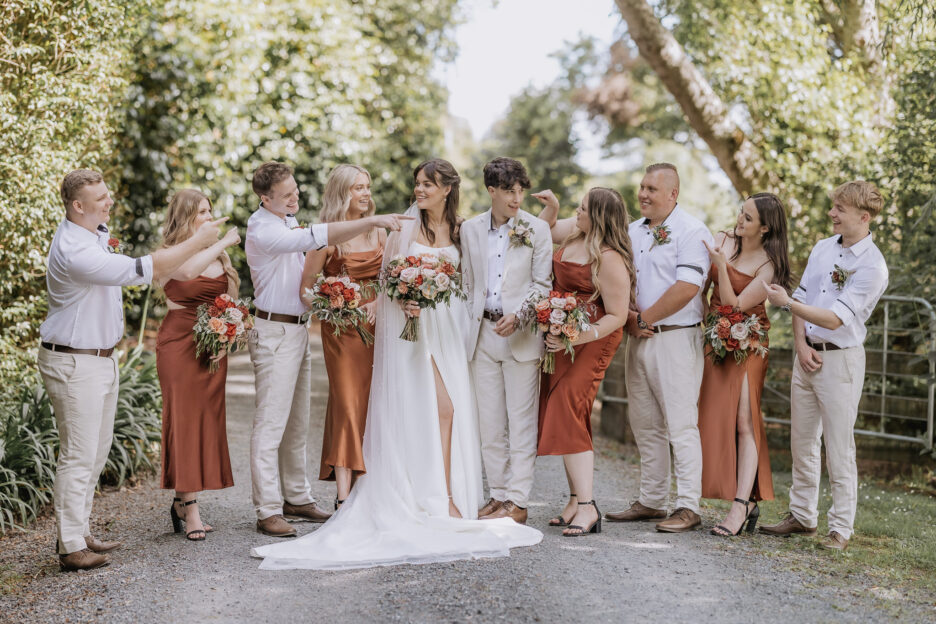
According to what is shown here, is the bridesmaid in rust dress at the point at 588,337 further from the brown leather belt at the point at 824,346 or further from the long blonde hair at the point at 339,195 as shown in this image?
the long blonde hair at the point at 339,195

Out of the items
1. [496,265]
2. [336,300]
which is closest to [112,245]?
[336,300]

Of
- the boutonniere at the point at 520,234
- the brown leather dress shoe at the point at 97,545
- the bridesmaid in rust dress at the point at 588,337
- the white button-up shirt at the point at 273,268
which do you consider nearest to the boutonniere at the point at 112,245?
the white button-up shirt at the point at 273,268

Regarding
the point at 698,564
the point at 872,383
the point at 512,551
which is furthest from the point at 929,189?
the point at 512,551

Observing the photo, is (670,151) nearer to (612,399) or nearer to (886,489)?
(612,399)

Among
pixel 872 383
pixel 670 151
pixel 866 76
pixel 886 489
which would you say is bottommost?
pixel 886 489

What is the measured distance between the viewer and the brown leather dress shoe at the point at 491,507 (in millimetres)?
5504

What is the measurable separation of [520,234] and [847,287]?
1.97 meters

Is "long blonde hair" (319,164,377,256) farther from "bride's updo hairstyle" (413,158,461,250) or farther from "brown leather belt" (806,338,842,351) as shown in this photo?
"brown leather belt" (806,338,842,351)

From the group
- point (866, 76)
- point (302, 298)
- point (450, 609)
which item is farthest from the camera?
point (866, 76)

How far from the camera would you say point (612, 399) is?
32.9 feet

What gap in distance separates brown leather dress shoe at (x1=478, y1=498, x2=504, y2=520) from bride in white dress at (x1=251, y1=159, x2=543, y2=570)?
0.09m

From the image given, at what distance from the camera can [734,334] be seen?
5.38 meters

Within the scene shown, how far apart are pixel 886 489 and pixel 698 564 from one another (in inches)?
159

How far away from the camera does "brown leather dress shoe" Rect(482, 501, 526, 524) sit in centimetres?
544
